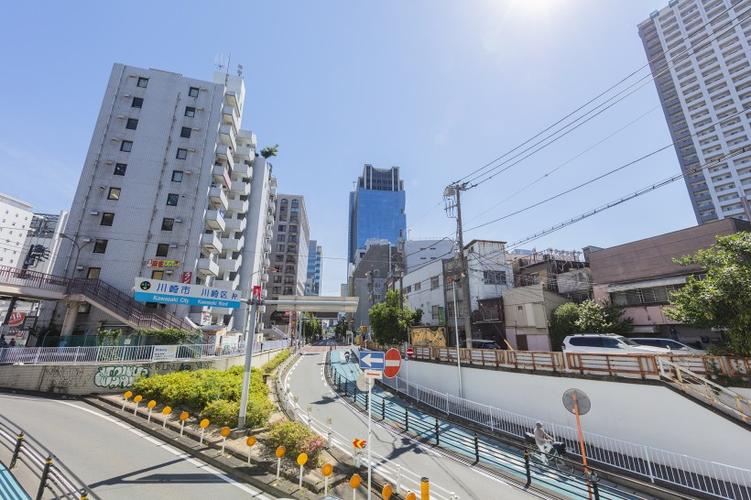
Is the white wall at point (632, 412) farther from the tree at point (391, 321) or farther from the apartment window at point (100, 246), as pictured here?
the apartment window at point (100, 246)

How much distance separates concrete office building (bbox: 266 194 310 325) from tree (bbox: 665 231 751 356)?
246 ft

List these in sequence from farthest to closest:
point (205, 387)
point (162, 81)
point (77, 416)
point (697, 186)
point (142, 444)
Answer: point (697, 186) → point (162, 81) → point (205, 387) → point (77, 416) → point (142, 444)

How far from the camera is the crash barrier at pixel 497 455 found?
945 centimetres

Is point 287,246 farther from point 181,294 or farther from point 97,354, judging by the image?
point 181,294

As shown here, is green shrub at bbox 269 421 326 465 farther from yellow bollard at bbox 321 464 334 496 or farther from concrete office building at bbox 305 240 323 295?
concrete office building at bbox 305 240 323 295

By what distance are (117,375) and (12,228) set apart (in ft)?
302

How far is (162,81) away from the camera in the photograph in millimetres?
36000

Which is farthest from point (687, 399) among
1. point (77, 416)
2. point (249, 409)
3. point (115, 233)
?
point (115, 233)

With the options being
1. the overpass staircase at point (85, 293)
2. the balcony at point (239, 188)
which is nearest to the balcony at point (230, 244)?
the balcony at point (239, 188)

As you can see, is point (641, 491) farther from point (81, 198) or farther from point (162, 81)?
point (162, 81)

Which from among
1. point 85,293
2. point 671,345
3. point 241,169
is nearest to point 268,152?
point 241,169

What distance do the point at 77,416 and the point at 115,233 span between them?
2368 centimetres

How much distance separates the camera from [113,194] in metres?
31.5

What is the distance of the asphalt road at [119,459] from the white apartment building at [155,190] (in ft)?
60.7
